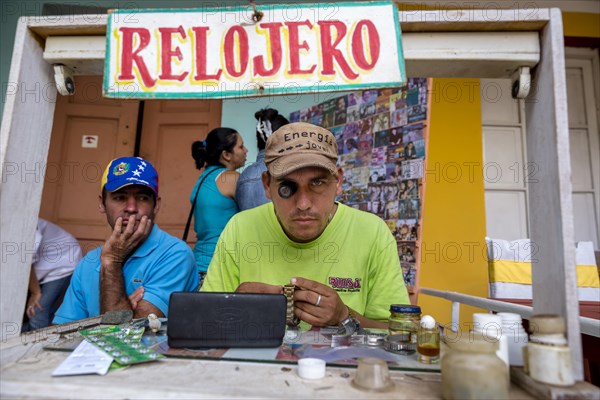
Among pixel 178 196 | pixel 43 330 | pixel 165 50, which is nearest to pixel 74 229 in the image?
pixel 178 196

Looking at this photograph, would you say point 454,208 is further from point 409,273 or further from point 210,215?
point 210,215

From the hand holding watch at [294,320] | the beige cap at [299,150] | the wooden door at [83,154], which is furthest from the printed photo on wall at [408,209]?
the wooden door at [83,154]

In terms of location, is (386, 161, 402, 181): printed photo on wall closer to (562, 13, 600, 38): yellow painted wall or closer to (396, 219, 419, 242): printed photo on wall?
(396, 219, 419, 242): printed photo on wall

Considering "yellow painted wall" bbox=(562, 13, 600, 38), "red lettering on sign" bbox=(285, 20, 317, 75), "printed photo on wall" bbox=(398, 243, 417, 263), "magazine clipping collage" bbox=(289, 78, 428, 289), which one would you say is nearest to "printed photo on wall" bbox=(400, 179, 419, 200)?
"magazine clipping collage" bbox=(289, 78, 428, 289)

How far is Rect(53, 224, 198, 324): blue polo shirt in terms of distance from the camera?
1483 millimetres

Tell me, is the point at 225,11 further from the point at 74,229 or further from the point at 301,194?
the point at 74,229

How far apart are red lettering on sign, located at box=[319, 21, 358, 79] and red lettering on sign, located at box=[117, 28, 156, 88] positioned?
38 cm

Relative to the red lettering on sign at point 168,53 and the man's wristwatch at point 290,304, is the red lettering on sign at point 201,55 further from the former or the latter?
the man's wristwatch at point 290,304

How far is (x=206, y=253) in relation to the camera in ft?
7.25

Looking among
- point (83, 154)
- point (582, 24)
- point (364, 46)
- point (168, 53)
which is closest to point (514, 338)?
point (364, 46)

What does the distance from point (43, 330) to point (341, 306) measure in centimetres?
75

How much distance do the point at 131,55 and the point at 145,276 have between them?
1.01m

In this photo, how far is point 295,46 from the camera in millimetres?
801

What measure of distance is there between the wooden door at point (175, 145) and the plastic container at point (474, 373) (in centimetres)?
299
